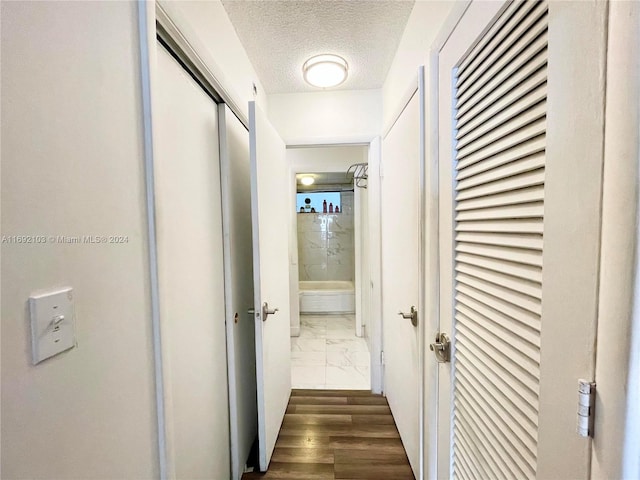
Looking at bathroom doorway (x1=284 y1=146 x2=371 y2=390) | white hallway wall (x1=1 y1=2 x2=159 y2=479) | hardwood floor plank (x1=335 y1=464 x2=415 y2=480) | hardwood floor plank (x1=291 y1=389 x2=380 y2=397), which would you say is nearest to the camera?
white hallway wall (x1=1 y1=2 x2=159 y2=479)

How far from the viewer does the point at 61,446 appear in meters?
0.50

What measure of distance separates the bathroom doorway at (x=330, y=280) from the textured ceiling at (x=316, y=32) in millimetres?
1362

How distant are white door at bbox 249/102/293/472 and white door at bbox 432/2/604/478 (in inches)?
33.4

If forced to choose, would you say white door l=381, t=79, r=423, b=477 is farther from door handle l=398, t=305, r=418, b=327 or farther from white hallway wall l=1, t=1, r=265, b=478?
Answer: white hallway wall l=1, t=1, r=265, b=478

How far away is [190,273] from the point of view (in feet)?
3.39

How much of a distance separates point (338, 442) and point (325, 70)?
90.0 inches

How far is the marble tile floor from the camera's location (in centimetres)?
238

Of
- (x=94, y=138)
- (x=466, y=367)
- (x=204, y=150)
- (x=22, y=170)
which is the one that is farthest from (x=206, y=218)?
(x=466, y=367)

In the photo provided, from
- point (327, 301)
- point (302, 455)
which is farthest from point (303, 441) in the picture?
point (327, 301)

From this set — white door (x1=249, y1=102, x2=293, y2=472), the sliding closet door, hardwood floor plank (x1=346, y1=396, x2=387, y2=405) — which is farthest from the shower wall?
the sliding closet door

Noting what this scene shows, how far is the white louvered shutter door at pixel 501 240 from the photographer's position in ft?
1.84

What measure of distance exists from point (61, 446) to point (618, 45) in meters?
1.08

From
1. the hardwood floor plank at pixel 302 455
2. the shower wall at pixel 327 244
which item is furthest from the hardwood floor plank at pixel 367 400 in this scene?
the shower wall at pixel 327 244

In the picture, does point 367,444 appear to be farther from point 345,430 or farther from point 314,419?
point 314,419
